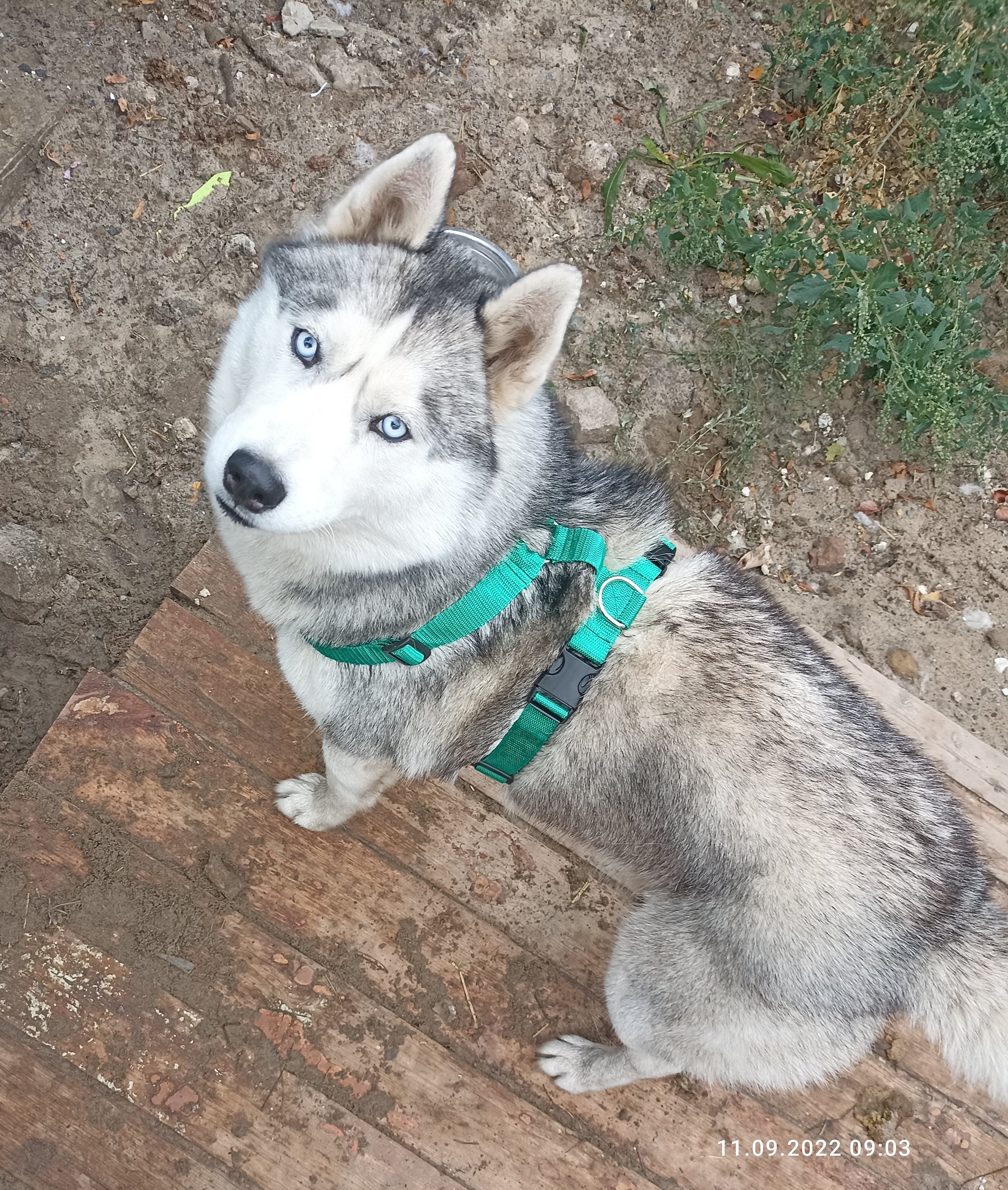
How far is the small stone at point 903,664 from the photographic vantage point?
446 cm

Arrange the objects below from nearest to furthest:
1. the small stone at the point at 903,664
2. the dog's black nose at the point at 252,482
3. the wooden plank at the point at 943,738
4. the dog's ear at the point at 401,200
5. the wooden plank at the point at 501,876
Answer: the dog's black nose at the point at 252,482 → the dog's ear at the point at 401,200 → the wooden plank at the point at 501,876 → the wooden plank at the point at 943,738 → the small stone at the point at 903,664

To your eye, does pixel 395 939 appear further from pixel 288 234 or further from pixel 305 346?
pixel 288 234

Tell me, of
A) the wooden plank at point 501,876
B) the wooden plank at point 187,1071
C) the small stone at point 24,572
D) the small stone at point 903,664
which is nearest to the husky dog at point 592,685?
the wooden plank at point 501,876

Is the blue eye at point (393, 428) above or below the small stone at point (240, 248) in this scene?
above

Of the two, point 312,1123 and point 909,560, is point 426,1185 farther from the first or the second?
point 909,560

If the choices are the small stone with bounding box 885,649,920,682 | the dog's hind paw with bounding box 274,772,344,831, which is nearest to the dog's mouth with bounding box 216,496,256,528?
the dog's hind paw with bounding box 274,772,344,831

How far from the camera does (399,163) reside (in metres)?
2.21

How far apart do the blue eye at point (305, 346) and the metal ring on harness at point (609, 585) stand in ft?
3.70

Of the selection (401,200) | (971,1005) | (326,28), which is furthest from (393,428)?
(326,28)

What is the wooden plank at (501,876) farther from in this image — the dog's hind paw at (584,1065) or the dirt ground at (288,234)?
the dirt ground at (288,234)

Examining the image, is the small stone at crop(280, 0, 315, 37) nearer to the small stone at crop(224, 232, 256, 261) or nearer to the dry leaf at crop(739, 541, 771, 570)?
the small stone at crop(224, 232, 256, 261)

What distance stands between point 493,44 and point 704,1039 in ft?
18.7

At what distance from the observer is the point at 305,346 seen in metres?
2.12

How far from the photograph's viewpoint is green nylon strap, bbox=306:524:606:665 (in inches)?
98.5
